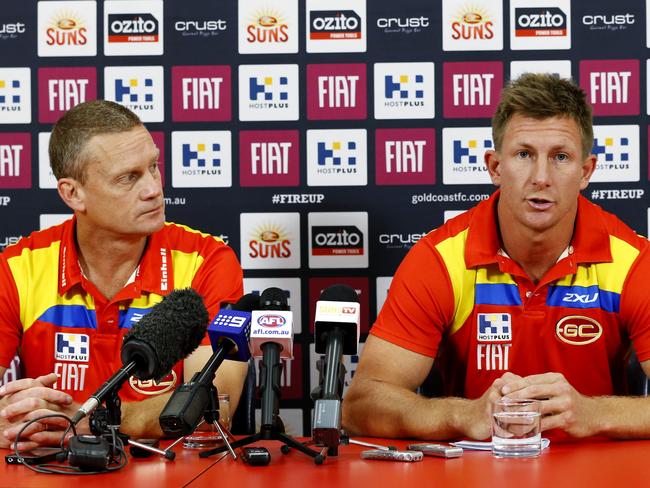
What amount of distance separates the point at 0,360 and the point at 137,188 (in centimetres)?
61

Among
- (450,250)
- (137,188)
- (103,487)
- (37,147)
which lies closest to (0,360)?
(137,188)

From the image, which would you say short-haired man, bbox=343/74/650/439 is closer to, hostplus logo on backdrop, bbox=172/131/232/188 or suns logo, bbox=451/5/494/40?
suns logo, bbox=451/5/494/40

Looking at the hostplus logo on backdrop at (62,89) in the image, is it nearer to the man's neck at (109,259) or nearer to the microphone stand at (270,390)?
the man's neck at (109,259)

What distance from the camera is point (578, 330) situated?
2455 millimetres

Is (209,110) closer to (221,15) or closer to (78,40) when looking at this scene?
(221,15)

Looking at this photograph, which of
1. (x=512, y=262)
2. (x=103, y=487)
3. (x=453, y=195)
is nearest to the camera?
(x=103, y=487)

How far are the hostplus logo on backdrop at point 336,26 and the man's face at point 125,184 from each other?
80cm

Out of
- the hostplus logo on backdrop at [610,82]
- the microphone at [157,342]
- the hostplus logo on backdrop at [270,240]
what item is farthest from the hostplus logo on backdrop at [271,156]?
the microphone at [157,342]

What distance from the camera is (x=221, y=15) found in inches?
122

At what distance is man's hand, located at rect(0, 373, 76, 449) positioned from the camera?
189 cm

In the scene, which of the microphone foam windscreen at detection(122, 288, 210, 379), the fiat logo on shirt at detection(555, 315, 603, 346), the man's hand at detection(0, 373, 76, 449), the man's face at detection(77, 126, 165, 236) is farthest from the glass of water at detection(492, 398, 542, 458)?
the man's face at detection(77, 126, 165, 236)

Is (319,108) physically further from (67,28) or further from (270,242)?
(67,28)

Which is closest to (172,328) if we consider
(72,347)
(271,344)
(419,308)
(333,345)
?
(271,344)

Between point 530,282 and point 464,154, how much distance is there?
2.37 ft
